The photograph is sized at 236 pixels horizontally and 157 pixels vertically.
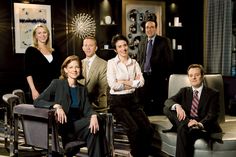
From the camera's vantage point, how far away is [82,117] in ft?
9.84

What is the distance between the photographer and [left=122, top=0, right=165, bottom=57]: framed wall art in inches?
267

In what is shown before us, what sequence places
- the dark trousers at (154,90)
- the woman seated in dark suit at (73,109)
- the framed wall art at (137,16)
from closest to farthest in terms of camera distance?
the woman seated in dark suit at (73,109) < the dark trousers at (154,90) < the framed wall art at (137,16)

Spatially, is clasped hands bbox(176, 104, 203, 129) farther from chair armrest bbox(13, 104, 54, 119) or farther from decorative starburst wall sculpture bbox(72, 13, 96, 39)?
decorative starburst wall sculpture bbox(72, 13, 96, 39)

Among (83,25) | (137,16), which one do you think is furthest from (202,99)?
(137,16)

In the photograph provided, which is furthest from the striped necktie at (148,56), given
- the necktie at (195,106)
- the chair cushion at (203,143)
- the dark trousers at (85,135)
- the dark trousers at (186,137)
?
the dark trousers at (85,135)

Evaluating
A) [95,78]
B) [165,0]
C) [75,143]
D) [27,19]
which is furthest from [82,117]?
[165,0]

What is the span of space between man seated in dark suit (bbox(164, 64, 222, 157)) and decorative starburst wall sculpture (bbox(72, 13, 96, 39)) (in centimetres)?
347

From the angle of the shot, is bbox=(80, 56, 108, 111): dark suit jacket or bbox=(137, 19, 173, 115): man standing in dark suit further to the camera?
bbox=(137, 19, 173, 115): man standing in dark suit

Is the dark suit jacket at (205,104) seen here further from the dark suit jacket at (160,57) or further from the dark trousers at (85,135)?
the dark suit jacket at (160,57)

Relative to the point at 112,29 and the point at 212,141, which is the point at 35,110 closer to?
the point at 212,141

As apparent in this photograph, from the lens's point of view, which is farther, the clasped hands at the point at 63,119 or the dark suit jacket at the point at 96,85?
the dark suit jacket at the point at 96,85

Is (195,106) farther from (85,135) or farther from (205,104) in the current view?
(85,135)

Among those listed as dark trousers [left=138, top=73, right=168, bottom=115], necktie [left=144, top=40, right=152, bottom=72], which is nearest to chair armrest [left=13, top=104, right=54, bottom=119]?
dark trousers [left=138, top=73, right=168, bottom=115]

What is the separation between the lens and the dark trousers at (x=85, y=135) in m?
2.81
